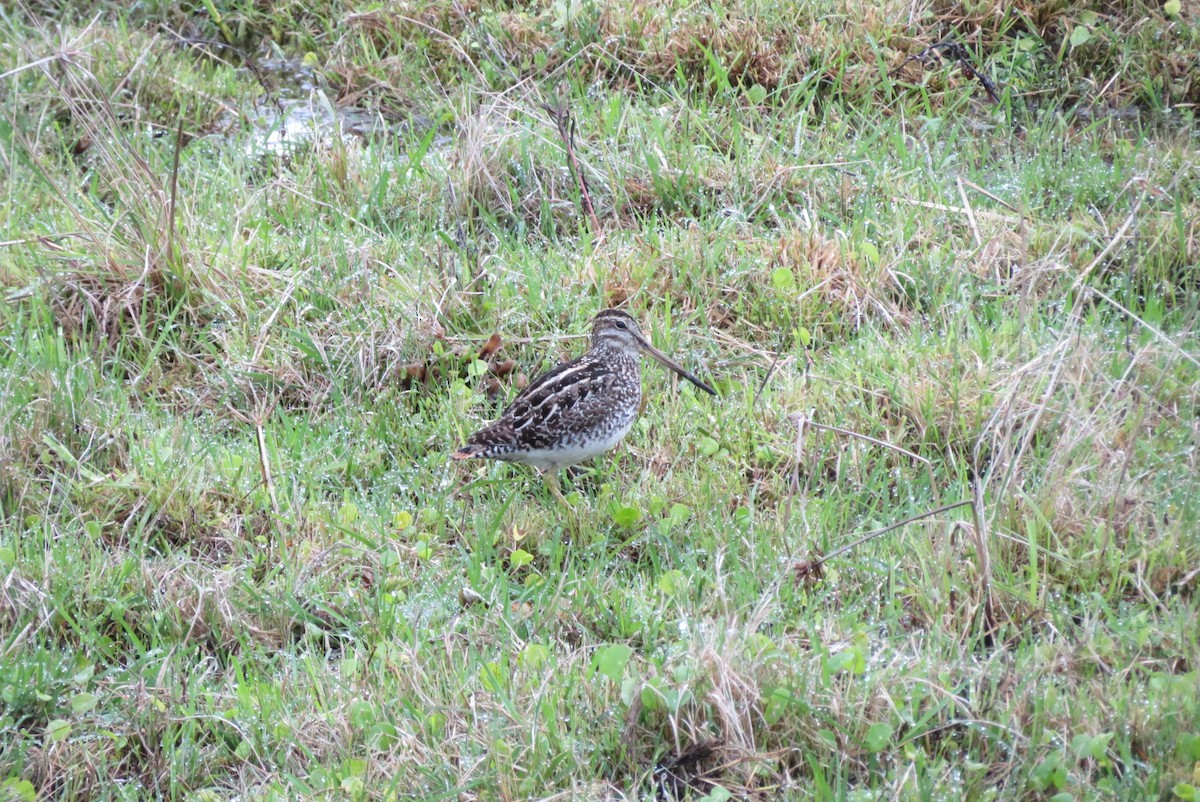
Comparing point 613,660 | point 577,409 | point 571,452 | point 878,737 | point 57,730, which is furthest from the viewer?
point 571,452

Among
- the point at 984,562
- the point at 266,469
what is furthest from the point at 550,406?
the point at 984,562

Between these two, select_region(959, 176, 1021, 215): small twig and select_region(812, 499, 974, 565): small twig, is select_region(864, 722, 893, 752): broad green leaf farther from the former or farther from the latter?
select_region(959, 176, 1021, 215): small twig

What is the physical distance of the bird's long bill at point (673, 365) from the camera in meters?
5.05

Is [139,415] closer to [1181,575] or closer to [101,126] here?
[101,126]

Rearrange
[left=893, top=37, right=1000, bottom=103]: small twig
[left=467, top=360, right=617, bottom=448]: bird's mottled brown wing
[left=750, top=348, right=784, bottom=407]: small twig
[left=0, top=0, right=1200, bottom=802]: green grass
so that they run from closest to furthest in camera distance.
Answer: [left=0, top=0, right=1200, bottom=802]: green grass
[left=467, top=360, right=617, bottom=448]: bird's mottled brown wing
[left=750, top=348, right=784, bottom=407]: small twig
[left=893, top=37, right=1000, bottom=103]: small twig

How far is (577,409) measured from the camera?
15.1ft

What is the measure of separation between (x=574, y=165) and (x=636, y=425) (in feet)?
4.98

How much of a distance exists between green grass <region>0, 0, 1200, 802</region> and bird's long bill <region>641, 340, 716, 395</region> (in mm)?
136

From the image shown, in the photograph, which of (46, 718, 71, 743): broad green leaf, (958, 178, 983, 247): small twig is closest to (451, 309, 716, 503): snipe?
(958, 178, 983, 247): small twig

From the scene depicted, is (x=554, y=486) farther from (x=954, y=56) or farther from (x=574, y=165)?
(x=954, y=56)

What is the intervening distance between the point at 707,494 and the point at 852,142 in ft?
8.12

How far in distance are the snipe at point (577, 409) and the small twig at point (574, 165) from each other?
0.90 metres

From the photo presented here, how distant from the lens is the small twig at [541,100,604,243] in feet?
19.4

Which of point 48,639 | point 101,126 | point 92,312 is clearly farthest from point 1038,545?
point 101,126
